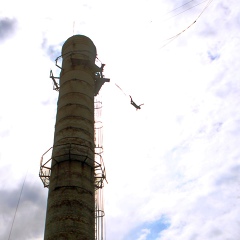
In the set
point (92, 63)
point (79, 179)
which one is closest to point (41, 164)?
point (79, 179)

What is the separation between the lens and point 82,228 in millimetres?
14781

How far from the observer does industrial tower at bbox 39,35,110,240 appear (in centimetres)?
1495

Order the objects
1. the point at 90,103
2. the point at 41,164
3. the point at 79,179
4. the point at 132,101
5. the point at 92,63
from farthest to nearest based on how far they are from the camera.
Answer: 1. the point at 132,101
2. the point at 92,63
3. the point at 90,103
4. the point at 41,164
5. the point at 79,179

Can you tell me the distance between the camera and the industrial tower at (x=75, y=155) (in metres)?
15.0

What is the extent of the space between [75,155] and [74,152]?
167 millimetres

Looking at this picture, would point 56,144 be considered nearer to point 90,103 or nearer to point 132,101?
point 90,103

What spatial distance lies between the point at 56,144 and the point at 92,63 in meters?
6.65

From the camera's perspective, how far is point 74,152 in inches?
675

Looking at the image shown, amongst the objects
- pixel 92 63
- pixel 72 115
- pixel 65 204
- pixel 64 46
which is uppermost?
pixel 64 46

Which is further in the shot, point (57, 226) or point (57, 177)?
point (57, 177)

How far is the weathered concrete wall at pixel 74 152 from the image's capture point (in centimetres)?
1489

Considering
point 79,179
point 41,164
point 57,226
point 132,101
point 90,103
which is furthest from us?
point 132,101

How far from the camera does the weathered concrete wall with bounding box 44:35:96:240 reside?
1489 centimetres

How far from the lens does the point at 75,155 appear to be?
17109 millimetres
